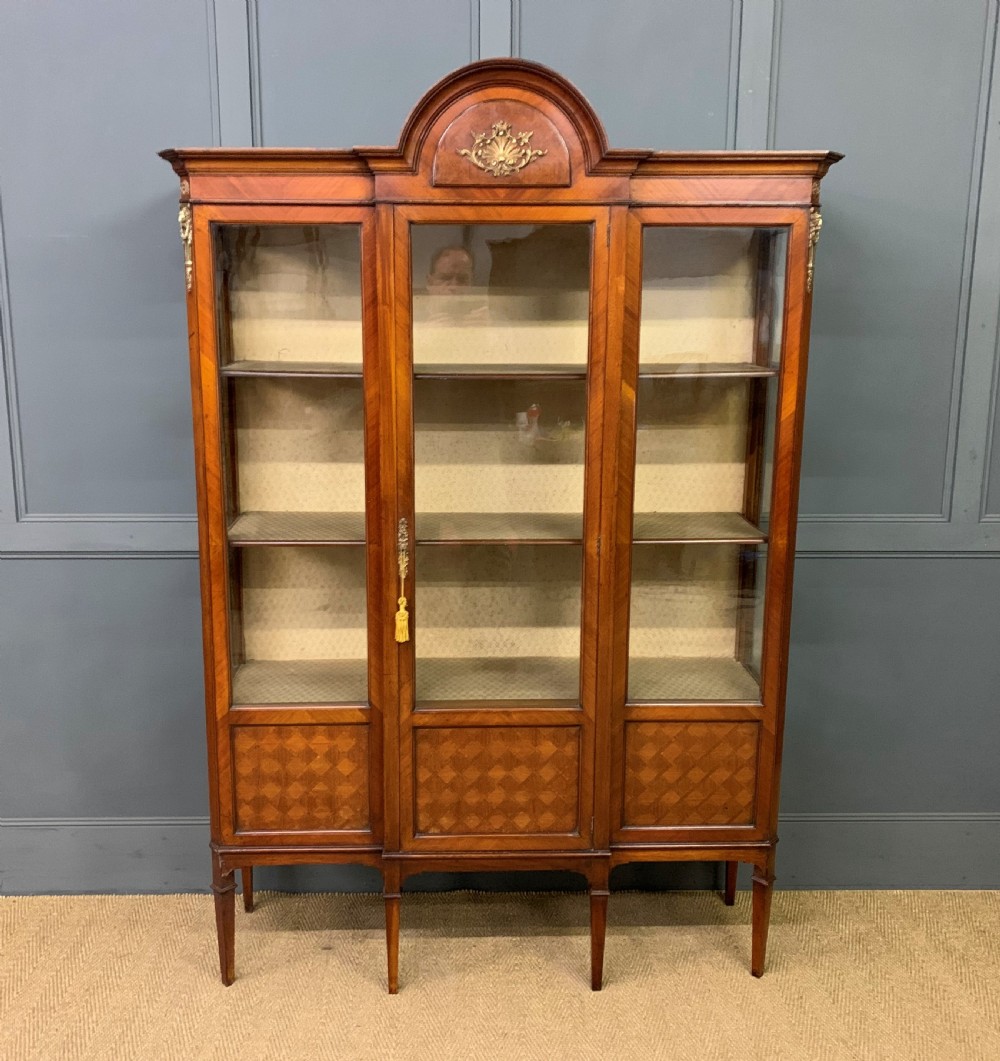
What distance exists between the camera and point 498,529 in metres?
1.79

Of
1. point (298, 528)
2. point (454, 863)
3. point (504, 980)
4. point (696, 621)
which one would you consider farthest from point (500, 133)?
point (504, 980)

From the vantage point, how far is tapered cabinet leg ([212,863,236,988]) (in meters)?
1.80

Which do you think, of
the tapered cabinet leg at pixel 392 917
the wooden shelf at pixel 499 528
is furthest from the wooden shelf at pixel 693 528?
the tapered cabinet leg at pixel 392 917

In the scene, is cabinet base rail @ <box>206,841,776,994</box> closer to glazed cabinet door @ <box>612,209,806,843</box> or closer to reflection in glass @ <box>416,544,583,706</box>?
glazed cabinet door @ <box>612,209,806,843</box>

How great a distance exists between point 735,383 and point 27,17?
5.12 feet

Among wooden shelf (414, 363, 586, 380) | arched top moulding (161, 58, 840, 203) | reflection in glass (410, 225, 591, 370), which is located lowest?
wooden shelf (414, 363, 586, 380)

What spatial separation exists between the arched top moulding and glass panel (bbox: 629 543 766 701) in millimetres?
653

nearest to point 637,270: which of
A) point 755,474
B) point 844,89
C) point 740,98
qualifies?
point 755,474

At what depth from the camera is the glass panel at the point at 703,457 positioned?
1698 mm

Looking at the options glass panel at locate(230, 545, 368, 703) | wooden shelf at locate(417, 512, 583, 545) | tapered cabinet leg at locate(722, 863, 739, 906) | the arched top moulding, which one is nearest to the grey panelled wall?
tapered cabinet leg at locate(722, 863, 739, 906)

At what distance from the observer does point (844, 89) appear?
1936mm

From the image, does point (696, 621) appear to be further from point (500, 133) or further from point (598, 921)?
point (500, 133)

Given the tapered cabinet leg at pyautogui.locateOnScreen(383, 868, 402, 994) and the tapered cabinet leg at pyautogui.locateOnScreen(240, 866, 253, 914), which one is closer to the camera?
the tapered cabinet leg at pyautogui.locateOnScreen(383, 868, 402, 994)

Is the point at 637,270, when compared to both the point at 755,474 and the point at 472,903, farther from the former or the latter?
the point at 472,903
